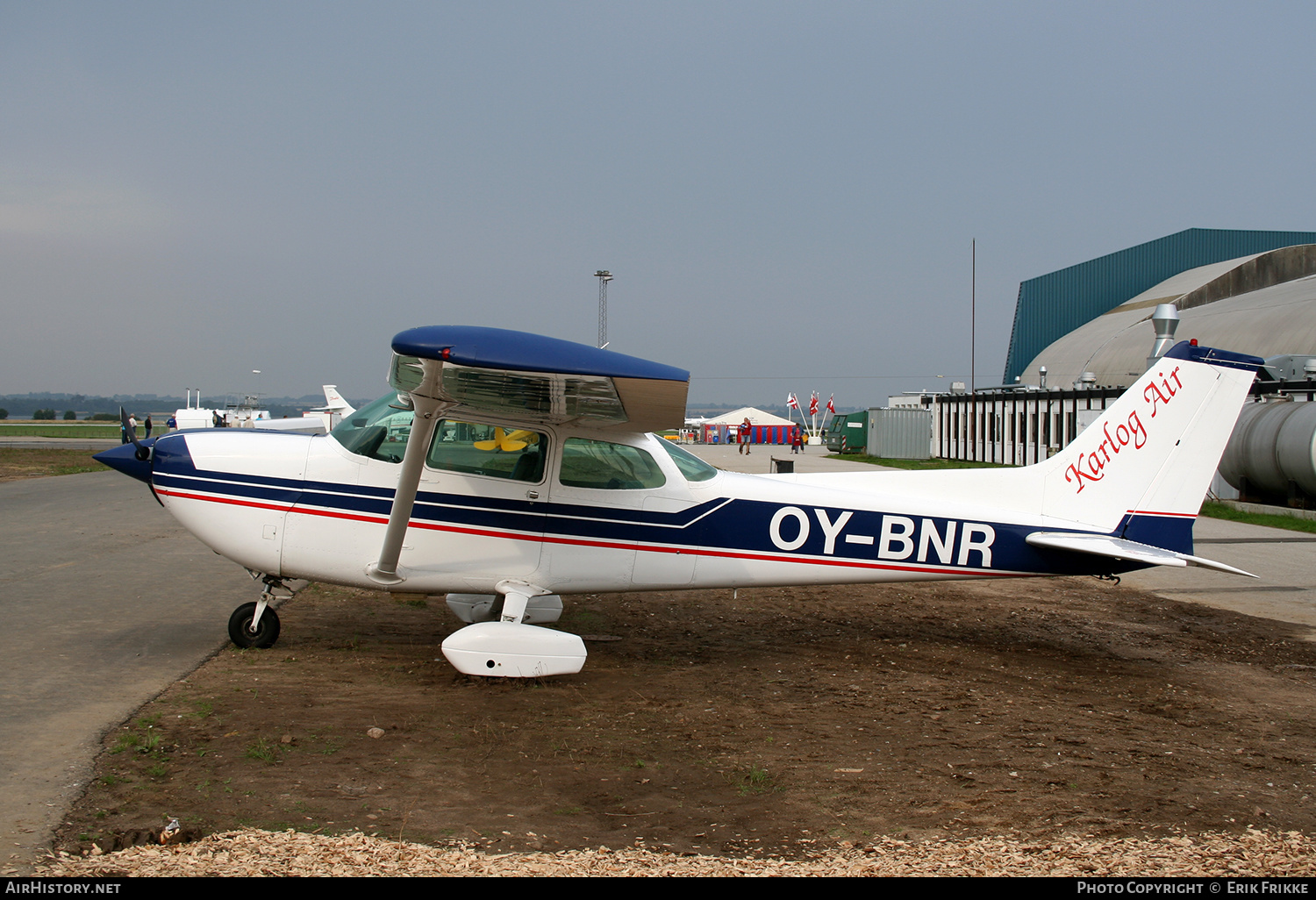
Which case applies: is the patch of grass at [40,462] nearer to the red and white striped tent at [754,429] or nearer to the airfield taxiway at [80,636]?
the airfield taxiway at [80,636]

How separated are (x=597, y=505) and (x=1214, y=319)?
3332cm

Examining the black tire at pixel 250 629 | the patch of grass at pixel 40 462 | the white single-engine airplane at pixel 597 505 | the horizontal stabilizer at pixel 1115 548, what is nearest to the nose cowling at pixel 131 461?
the white single-engine airplane at pixel 597 505

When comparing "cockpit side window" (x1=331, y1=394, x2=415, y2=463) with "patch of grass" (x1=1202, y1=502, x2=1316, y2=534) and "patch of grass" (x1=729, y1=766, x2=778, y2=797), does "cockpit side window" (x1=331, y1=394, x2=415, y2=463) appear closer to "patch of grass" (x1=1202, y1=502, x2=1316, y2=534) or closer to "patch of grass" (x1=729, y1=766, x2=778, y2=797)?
"patch of grass" (x1=729, y1=766, x2=778, y2=797)

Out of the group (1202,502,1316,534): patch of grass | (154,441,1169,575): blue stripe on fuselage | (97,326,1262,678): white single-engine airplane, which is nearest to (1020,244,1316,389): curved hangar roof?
(1202,502,1316,534): patch of grass

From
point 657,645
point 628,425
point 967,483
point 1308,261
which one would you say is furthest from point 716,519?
point 1308,261

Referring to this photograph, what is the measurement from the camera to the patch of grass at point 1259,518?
15.1 m

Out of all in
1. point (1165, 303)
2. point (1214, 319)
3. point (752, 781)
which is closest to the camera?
point (752, 781)

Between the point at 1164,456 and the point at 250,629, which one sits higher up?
the point at 1164,456

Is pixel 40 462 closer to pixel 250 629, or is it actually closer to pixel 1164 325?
pixel 250 629

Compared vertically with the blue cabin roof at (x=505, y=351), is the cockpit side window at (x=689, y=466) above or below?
below

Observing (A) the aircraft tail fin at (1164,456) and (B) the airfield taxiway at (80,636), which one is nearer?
(B) the airfield taxiway at (80,636)

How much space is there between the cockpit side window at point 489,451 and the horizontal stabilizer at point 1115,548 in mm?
3773

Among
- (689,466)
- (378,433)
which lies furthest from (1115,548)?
(378,433)

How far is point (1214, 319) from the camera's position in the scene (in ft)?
104
